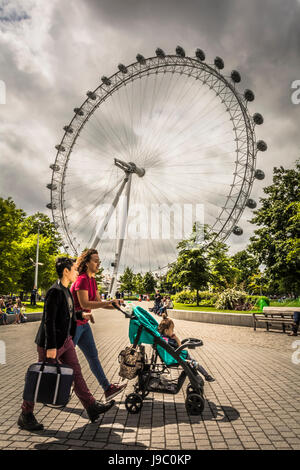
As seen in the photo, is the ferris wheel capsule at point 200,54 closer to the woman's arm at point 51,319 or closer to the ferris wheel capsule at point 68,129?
the ferris wheel capsule at point 68,129

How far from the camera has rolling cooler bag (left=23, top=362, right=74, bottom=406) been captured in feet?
11.0

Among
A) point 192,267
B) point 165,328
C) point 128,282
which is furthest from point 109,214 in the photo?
point 128,282

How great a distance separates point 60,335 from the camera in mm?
3729

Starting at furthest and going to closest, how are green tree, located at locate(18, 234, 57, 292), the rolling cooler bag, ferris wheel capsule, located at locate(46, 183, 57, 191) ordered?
ferris wheel capsule, located at locate(46, 183, 57, 191) < green tree, located at locate(18, 234, 57, 292) < the rolling cooler bag

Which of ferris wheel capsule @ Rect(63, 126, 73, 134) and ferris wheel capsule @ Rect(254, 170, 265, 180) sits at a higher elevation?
ferris wheel capsule @ Rect(63, 126, 73, 134)

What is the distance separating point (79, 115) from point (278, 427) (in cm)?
3696

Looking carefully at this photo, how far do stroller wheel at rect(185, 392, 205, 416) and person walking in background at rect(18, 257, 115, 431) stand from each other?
1.19 m

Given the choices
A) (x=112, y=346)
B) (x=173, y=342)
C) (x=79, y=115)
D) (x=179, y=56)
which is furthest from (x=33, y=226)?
(x=173, y=342)

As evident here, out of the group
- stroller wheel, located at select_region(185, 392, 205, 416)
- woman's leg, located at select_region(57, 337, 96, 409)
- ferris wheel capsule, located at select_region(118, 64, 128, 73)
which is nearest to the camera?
woman's leg, located at select_region(57, 337, 96, 409)

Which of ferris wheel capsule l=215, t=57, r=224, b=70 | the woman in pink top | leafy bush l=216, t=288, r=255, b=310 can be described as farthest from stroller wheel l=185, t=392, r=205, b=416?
ferris wheel capsule l=215, t=57, r=224, b=70

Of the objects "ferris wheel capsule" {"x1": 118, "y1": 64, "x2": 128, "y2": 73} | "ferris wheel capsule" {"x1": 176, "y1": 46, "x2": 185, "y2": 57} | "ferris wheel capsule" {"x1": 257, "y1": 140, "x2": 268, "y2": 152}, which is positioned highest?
"ferris wheel capsule" {"x1": 118, "y1": 64, "x2": 128, "y2": 73}

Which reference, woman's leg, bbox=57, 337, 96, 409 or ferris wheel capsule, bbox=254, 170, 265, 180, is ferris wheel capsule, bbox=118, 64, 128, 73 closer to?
ferris wheel capsule, bbox=254, 170, 265, 180

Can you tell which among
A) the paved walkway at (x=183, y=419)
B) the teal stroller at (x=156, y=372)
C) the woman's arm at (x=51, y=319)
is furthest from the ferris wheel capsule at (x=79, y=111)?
the woman's arm at (x=51, y=319)
